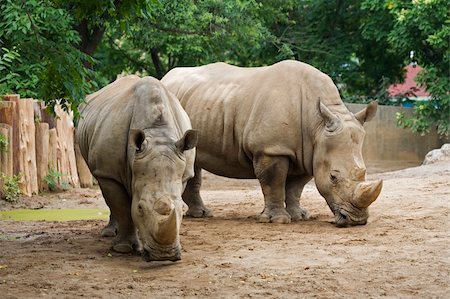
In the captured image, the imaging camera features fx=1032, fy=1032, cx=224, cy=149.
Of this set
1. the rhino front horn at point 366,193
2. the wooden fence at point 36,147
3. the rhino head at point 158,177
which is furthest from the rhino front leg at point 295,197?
the wooden fence at point 36,147

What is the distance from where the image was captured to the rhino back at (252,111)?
466 inches

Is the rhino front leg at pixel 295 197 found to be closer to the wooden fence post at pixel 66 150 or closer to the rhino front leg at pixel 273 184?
the rhino front leg at pixel 273 184

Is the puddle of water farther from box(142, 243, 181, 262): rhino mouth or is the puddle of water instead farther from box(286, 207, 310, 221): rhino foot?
box(142, 243, 181, 262): rhino mouth

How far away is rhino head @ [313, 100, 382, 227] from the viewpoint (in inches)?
440

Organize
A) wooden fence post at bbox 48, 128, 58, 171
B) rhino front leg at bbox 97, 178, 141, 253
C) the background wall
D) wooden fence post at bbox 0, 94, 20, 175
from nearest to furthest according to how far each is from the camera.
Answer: rhino front leg at bbox 97, 178, 141, 253, wooden fence post at bbox 0, 94, 20, 175, wooden fence post at bbox 48, 128, 58, 171, the background wall

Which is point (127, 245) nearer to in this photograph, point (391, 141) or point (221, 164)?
point (221, 164)

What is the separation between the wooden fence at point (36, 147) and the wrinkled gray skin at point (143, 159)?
4.69 metres

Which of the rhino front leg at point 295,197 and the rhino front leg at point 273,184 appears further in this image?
the rhino front leg at point 295,197

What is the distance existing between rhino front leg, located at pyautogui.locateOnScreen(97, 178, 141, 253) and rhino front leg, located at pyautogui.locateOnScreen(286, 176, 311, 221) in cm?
308

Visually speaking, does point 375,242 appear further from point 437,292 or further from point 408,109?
point 408,109

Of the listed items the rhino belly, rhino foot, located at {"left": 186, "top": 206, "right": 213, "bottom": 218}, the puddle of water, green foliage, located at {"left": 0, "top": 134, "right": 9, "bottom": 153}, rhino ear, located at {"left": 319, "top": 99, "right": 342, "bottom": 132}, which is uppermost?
rhino ear, located at {"left": 319, "top": 99, "right": 342, "bottom": 132}

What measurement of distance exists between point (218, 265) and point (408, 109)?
15.7 meters

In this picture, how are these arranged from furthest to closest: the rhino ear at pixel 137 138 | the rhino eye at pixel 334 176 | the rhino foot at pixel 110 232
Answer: the rhino eye at pixel 334 176 → the rhino foot at pixel 110 232 → the rhino ear at pixel 137 138

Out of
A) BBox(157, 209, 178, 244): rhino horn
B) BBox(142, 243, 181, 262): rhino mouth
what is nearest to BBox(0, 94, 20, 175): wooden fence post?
BBox(142, 243, 181, 262): rhino mouth
